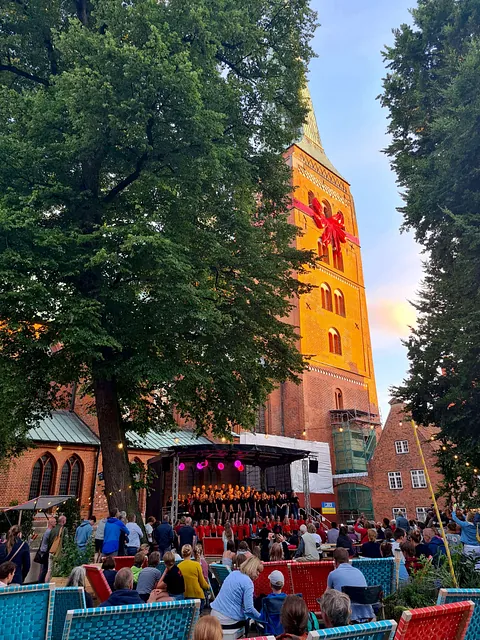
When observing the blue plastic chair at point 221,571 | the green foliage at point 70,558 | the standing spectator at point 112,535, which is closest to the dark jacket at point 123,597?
the blue plastic chair at point 221,571

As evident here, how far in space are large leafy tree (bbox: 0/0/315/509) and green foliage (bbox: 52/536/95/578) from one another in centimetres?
145

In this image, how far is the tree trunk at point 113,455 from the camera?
11.8 metres

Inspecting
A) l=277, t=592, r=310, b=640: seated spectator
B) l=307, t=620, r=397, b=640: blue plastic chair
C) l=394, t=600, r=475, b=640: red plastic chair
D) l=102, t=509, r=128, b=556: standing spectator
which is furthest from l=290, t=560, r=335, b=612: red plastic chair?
l=307, t=620, r=397, b=640: blue plastic chair

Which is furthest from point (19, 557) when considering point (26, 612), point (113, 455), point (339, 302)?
point (339, 302)

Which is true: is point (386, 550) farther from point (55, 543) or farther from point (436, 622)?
point (55, 543)

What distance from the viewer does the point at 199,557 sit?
27.5 feet

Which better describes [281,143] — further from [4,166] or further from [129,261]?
[4,166]

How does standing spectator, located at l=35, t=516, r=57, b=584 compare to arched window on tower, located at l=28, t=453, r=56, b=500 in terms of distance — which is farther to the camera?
arched window on tower, located at l=28, t=453, r=56, b=500

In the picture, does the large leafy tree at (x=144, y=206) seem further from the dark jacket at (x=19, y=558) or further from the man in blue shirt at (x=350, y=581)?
the man in blue shirt at (x=350, y=581)

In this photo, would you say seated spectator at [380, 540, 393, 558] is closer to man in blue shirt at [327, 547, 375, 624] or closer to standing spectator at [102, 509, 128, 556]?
man in blue shirt at [327, 547, 375, 624]

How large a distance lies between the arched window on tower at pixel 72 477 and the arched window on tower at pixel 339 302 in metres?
26.0

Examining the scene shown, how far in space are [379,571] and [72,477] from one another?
815 inches

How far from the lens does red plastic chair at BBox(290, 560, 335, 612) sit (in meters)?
7.48

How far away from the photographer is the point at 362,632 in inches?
104
